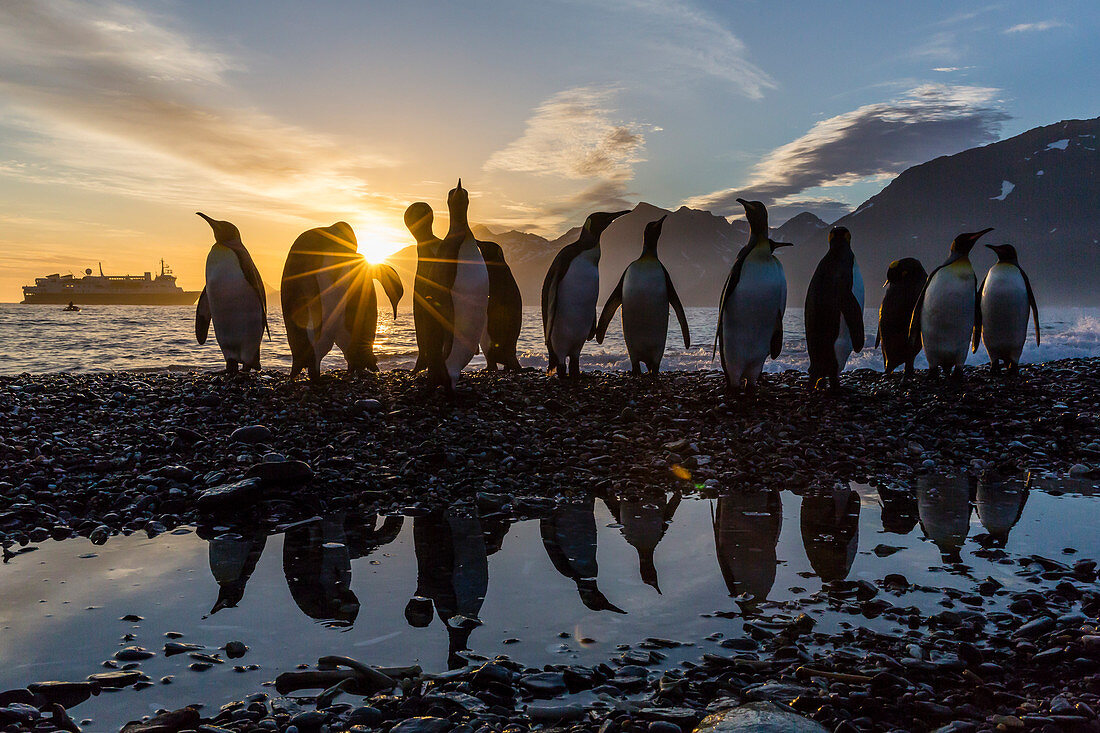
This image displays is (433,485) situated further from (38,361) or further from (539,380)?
(38,361)

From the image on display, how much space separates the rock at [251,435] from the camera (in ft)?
21.8

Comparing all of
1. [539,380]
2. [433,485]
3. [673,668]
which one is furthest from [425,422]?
[673,668]

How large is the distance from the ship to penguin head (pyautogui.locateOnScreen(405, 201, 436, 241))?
145508mm

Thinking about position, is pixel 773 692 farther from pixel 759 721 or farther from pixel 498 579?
pixel 498 579

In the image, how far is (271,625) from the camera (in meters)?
3.16

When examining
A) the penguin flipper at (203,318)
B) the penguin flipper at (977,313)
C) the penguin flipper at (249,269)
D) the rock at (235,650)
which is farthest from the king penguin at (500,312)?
the rock at (235,650)

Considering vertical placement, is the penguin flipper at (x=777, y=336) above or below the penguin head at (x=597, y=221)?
below

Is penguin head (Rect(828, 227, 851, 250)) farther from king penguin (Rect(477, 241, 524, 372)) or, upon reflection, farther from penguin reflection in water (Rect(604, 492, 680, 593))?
penguin reflection in water (Rect(604, 492, 680, 593))

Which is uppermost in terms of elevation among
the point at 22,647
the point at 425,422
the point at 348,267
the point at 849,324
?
the point at 348,267

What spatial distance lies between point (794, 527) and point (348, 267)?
7688 millimetres

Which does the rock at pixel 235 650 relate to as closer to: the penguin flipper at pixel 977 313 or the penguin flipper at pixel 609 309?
the penguin flipper at pixel 609 309

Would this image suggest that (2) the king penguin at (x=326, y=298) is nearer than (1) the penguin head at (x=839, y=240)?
No

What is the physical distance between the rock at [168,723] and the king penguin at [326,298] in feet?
22.6

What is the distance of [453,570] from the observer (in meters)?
3.87
